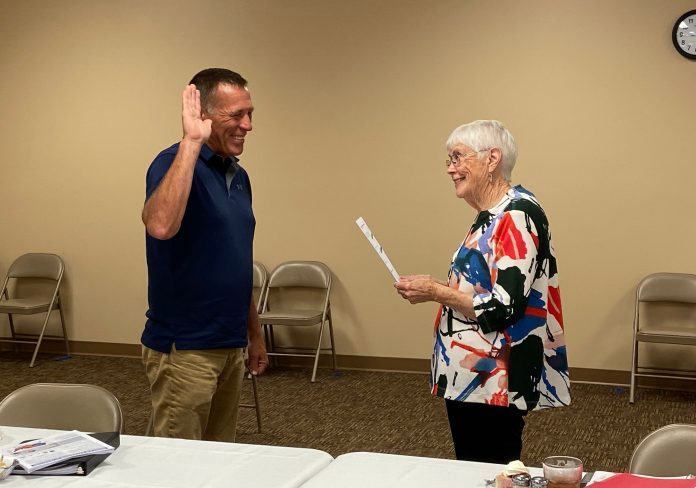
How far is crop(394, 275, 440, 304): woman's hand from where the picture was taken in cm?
270

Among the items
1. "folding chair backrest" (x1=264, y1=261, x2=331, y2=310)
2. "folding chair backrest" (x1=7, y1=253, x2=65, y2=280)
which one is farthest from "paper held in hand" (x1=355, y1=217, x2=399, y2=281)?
"folding chair backrest" (x1=7, y1=253, x2=65, y2=280)

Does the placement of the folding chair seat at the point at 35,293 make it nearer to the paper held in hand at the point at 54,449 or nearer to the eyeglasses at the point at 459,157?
the paper held in hand at the point at 54,449

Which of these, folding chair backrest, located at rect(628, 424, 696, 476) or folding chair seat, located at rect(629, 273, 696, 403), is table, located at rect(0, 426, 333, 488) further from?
folding chair seat, located at rect(629, 273, 696, 403)

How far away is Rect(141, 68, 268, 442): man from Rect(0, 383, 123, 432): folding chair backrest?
174 millimetres

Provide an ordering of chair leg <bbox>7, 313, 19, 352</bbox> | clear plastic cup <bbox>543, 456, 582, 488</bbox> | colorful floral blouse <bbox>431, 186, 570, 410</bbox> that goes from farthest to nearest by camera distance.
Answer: chair leg <bbox>7, 313, 19, 352</bbox>, colorful floral blouse <bbox>431, 186, 570, 410</bbox>, clear plastic cup <bbox>543, 456, 582, 488</bbox>

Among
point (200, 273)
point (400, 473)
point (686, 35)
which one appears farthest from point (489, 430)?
point (686, 35)

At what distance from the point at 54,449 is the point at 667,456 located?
1.61 meters

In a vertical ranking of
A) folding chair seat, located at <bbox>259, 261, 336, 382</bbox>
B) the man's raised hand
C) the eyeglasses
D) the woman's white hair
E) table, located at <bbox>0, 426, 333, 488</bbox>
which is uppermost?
the man's raised hand

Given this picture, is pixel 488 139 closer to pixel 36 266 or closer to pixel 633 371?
pixel 633 371

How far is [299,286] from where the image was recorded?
6898 mm

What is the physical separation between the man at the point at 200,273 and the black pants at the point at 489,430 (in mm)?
791

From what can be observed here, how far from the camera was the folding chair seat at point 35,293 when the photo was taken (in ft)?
23.7

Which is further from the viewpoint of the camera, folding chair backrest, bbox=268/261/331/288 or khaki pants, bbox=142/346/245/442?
folding chair backrest, bbox=268/261/331/288

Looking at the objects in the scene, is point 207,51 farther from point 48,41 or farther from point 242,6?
point 48,41
